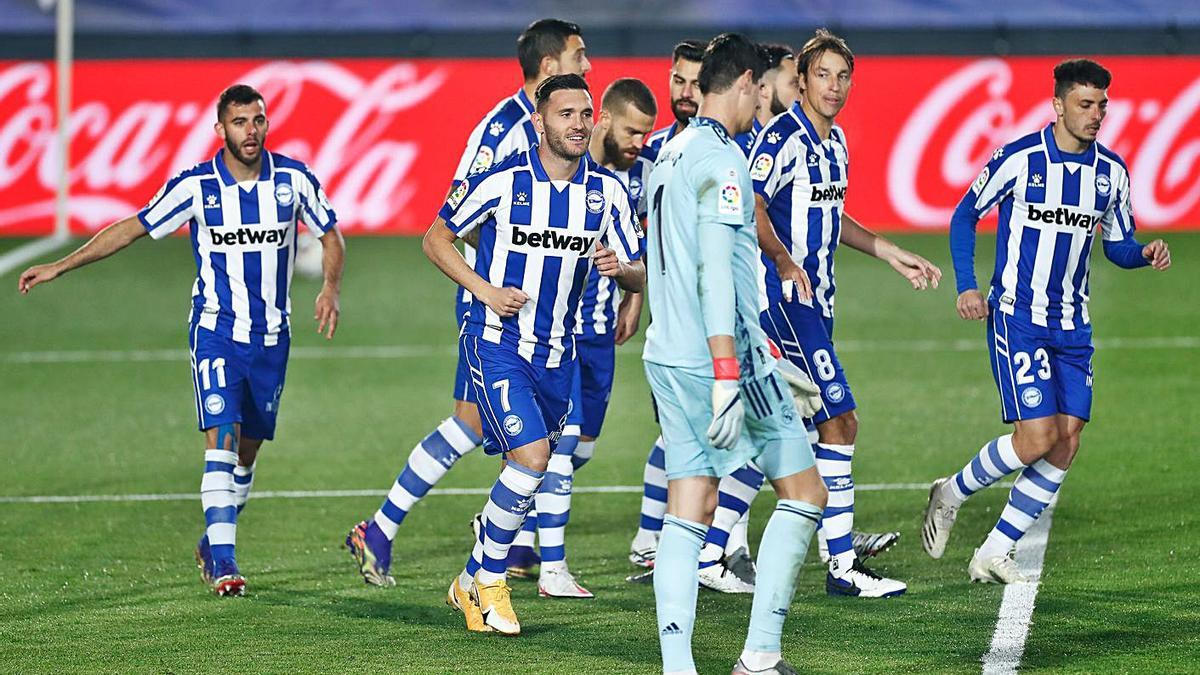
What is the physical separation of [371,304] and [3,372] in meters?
3.58

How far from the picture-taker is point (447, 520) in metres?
8.64

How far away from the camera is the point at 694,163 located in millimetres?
5398

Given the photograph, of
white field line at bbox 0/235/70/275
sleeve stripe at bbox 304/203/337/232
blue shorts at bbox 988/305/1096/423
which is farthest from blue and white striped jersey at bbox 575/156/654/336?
white field line at bbox 0/235/70/275

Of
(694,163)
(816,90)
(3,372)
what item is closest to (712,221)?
(694,163)

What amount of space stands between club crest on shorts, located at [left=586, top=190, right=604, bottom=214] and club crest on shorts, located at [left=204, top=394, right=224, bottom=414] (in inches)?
73.3

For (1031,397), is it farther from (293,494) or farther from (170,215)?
(293,494)

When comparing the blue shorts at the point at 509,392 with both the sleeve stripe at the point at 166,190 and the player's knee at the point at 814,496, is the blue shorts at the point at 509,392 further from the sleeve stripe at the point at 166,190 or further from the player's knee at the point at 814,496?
the sleeve stripe at the point at 166,190

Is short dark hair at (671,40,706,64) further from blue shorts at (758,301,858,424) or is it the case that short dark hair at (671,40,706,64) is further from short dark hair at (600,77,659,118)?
blue shorts at (758,301,858,424)

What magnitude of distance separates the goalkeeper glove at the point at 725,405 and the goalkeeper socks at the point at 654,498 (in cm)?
239

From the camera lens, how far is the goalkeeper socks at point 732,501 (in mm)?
7359

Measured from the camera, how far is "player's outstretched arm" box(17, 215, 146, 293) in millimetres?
7207

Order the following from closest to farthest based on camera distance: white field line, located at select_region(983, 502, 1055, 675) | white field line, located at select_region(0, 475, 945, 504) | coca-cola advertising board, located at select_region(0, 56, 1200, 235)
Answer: white field line, located at select_region(983, 502, 1055, 675) < white field line, located at select_region(0, 475, 945, 504) < coca-cola advertising board, located at select_region(0, 56, 1200, 235)

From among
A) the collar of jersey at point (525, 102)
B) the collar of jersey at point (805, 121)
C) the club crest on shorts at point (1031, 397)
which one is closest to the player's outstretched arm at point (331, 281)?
the collar of jersey at point (525, 102)

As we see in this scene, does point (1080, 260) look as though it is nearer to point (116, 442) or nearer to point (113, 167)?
point (116, 442)
